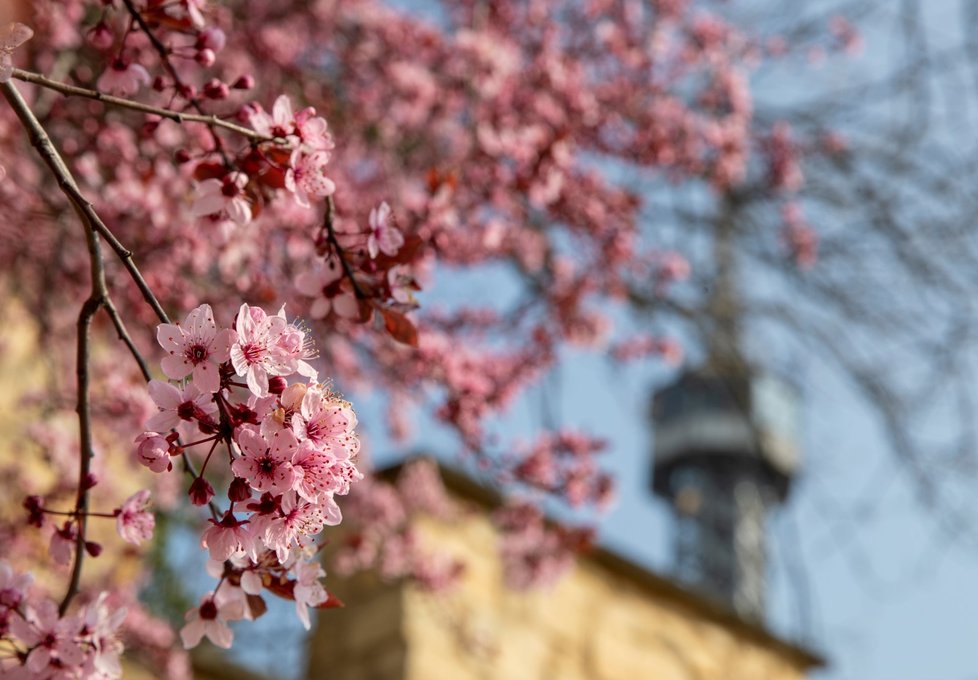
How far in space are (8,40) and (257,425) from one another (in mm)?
475

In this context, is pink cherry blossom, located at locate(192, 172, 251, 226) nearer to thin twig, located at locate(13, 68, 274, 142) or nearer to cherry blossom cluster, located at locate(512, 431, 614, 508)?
thin twig, located at locate(13, 68, 274, 142)

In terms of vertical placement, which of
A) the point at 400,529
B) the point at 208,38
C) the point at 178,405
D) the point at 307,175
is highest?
the point at 400,529

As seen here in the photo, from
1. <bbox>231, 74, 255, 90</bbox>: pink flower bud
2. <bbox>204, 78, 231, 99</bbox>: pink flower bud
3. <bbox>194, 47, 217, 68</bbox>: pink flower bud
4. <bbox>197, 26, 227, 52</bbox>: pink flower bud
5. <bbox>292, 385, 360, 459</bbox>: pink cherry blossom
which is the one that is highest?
<bbox>197, 26, 227, 52</bbox>: pink flower bud

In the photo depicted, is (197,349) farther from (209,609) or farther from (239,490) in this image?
(209,609)

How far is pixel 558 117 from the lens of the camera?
4.21 m

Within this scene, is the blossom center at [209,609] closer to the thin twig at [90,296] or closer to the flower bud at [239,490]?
the thin twig at [90,296]

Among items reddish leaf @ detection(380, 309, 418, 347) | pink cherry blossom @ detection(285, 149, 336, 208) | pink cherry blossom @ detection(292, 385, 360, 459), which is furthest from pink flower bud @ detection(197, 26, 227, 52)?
pink cherry blossom @ detection(292, 385, 360, 459)

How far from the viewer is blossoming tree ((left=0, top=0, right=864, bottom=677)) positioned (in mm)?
1403

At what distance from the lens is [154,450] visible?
4.52ft

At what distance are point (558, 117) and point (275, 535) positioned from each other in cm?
300

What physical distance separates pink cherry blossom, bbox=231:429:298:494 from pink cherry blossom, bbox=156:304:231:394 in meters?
0.07

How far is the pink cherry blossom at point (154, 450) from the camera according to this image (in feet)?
4.50

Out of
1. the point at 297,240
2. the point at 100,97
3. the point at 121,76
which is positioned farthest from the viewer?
the point at 297,240

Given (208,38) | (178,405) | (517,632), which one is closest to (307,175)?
(208,38)
